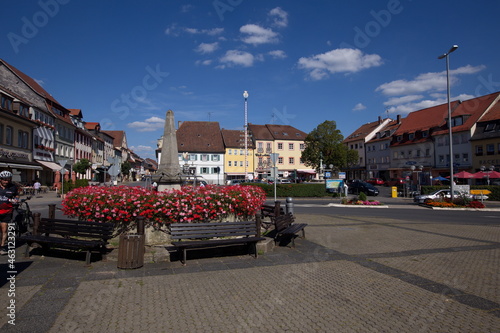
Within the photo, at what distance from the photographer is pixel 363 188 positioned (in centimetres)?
3797

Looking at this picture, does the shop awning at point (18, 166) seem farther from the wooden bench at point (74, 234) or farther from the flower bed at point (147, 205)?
the wooden bench at point (74, 234)

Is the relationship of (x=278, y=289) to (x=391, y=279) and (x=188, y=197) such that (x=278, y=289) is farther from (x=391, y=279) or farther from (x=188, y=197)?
(x=188, y=197)

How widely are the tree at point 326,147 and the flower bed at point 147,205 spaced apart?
4540 cm

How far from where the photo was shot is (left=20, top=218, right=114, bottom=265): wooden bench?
6.79m

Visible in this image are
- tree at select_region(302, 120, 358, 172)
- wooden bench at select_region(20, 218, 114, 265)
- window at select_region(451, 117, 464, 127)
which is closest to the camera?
wooden bench at select_region(20, 218, 114, 265)

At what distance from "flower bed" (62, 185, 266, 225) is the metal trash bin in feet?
4.39

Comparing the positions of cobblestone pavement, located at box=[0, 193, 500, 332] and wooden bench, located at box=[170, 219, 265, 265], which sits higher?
wooden bench, located at box=[170, 219, 265, 265]

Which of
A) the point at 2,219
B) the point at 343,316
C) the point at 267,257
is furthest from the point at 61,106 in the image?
the point at 343,316

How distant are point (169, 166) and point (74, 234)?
187 inches

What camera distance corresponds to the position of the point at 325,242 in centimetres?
980

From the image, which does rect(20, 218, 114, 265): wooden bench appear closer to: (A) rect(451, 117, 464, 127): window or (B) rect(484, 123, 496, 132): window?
(B) rect(484, 123, 496, 132): window

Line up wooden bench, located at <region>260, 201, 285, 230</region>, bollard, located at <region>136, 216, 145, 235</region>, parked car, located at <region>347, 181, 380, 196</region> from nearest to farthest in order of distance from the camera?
bollard, located at <region>136, 216, 145, 235</region>
wooden bench, located at <region>260, 201, 285, 230</region>
parked car, located at <region>347, 181, 380, 196</region>

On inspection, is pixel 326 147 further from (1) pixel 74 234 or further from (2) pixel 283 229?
(1) pixel 74 234

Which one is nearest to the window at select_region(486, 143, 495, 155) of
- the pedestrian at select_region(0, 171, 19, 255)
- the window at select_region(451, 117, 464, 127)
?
the window at select_region(451, 117, 464, 127)
